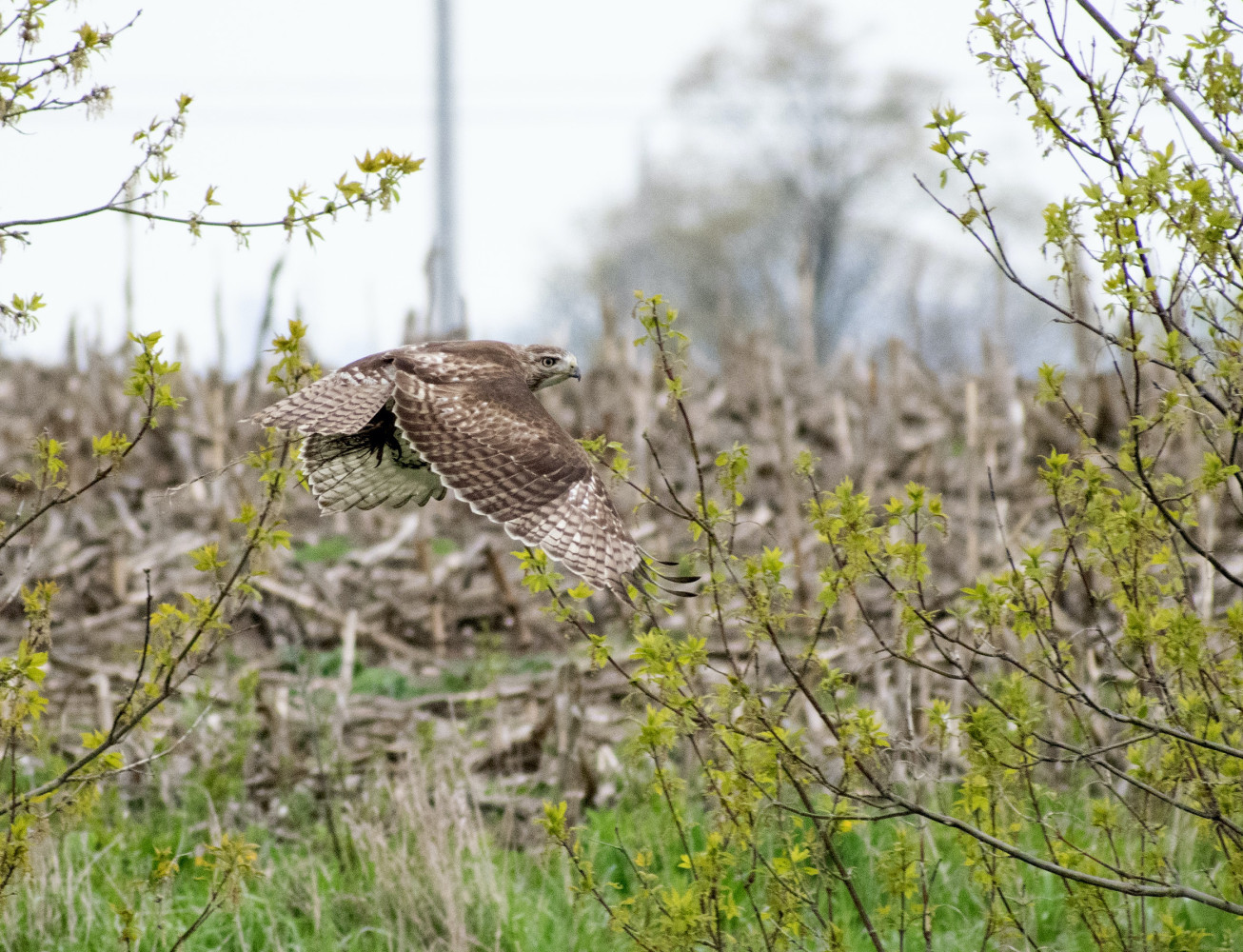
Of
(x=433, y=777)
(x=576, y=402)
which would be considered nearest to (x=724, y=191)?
(x=576, y=402)

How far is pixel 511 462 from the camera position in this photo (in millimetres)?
4359

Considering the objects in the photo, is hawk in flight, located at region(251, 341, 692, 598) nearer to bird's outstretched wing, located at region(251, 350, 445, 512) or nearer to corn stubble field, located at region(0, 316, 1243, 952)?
bird's outstretched wing, located at region(251, 350, 445, 512)

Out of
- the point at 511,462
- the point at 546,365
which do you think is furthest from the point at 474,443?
the point at 546,365

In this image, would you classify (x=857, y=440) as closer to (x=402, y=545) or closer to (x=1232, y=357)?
(x=402, y=545)

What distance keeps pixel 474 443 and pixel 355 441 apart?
65 centimetres

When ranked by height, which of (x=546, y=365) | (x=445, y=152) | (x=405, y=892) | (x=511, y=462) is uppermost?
(x=445, y=152)

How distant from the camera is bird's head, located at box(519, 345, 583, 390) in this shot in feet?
17.1

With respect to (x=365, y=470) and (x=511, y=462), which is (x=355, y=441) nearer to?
(x=365, y=470)

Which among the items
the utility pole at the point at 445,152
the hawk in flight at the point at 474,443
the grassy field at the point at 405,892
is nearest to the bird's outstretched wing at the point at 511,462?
the hawk in flight at the point at 474,443

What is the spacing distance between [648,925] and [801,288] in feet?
26.9

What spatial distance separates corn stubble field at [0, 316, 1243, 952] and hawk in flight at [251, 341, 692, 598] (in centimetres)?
34

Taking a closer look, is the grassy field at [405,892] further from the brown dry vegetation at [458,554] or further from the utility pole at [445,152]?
the utility pole at [445,152]

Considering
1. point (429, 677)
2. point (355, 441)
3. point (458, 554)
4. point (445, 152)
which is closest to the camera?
point (355, 441)

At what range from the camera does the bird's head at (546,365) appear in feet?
17.1
